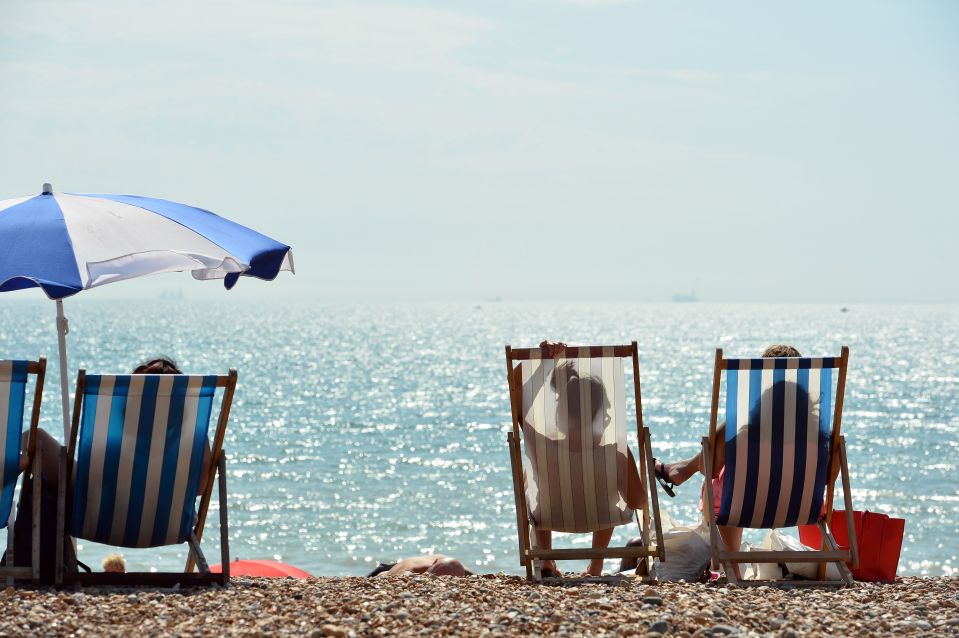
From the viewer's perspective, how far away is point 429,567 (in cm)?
494

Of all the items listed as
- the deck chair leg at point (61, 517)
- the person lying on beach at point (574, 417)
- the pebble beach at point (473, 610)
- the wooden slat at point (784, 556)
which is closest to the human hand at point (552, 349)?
the person lying on beach at point (574, 417)

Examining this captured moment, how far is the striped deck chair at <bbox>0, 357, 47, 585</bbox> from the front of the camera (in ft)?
12.4

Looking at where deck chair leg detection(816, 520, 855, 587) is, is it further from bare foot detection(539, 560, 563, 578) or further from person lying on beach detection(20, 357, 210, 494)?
person lying on beach detection(20, 357, 210, 494)

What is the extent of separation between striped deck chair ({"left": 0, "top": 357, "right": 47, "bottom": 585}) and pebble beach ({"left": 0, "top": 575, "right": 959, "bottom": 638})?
0.50 ft

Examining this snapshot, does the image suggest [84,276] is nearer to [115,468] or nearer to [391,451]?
[115,468]

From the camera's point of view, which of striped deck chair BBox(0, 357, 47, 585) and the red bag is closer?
striped deck chair BBox(0, 357, 47, 585)

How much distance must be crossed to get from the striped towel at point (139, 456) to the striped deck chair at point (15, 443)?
0.52 feet

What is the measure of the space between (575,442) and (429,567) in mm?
1050

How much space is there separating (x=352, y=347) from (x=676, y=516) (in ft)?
155

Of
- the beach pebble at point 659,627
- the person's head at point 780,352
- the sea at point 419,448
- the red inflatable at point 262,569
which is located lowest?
the sea at point 419,448

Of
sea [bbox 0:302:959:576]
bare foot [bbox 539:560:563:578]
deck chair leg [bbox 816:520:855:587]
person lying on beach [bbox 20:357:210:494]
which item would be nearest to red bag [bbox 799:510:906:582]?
deck chair leg [bbox 816:520:855:587]

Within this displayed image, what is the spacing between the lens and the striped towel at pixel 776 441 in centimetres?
430

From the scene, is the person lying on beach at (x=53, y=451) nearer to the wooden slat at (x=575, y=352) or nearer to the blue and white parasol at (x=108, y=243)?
the blue and white parasol at (x=108, y=243)

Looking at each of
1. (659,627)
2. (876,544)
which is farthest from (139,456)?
(876,544)
